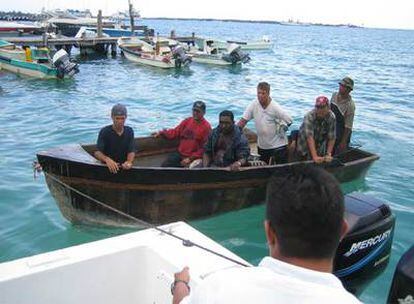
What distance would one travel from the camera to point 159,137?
7.85 metres

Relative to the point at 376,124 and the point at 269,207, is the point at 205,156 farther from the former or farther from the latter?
the point at 376,124

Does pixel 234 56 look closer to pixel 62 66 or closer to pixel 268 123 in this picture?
pixel 62 66

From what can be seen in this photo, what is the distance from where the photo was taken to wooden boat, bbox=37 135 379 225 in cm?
611

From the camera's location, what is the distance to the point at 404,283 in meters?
3.67

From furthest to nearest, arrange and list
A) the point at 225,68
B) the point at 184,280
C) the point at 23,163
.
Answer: the point at 225,68
the point at 23,163
the point at 184,280

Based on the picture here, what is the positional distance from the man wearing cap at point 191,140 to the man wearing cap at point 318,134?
144 centimetres

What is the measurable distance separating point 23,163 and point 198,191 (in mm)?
5175

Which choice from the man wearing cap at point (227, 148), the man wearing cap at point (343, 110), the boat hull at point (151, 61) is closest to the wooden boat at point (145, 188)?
the man wearing cap at point (227, 148)

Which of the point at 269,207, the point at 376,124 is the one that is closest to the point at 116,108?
the point at 269,207

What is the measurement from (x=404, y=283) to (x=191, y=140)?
4.17 m

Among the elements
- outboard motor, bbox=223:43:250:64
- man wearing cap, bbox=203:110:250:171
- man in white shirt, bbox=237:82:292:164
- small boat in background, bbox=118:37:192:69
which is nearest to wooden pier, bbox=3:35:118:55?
small boat in background, bbox=118:37:192:69

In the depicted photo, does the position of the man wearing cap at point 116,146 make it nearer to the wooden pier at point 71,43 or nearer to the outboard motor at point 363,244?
the outboard motor at point 363,244

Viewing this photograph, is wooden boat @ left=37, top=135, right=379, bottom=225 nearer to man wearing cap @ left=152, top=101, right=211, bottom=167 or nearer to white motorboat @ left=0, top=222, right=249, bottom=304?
man wearing cap @ left=152, top=101, right=211, bottom=167

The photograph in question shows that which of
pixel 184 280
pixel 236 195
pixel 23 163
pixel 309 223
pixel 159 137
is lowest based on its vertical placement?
pixel 23 163
